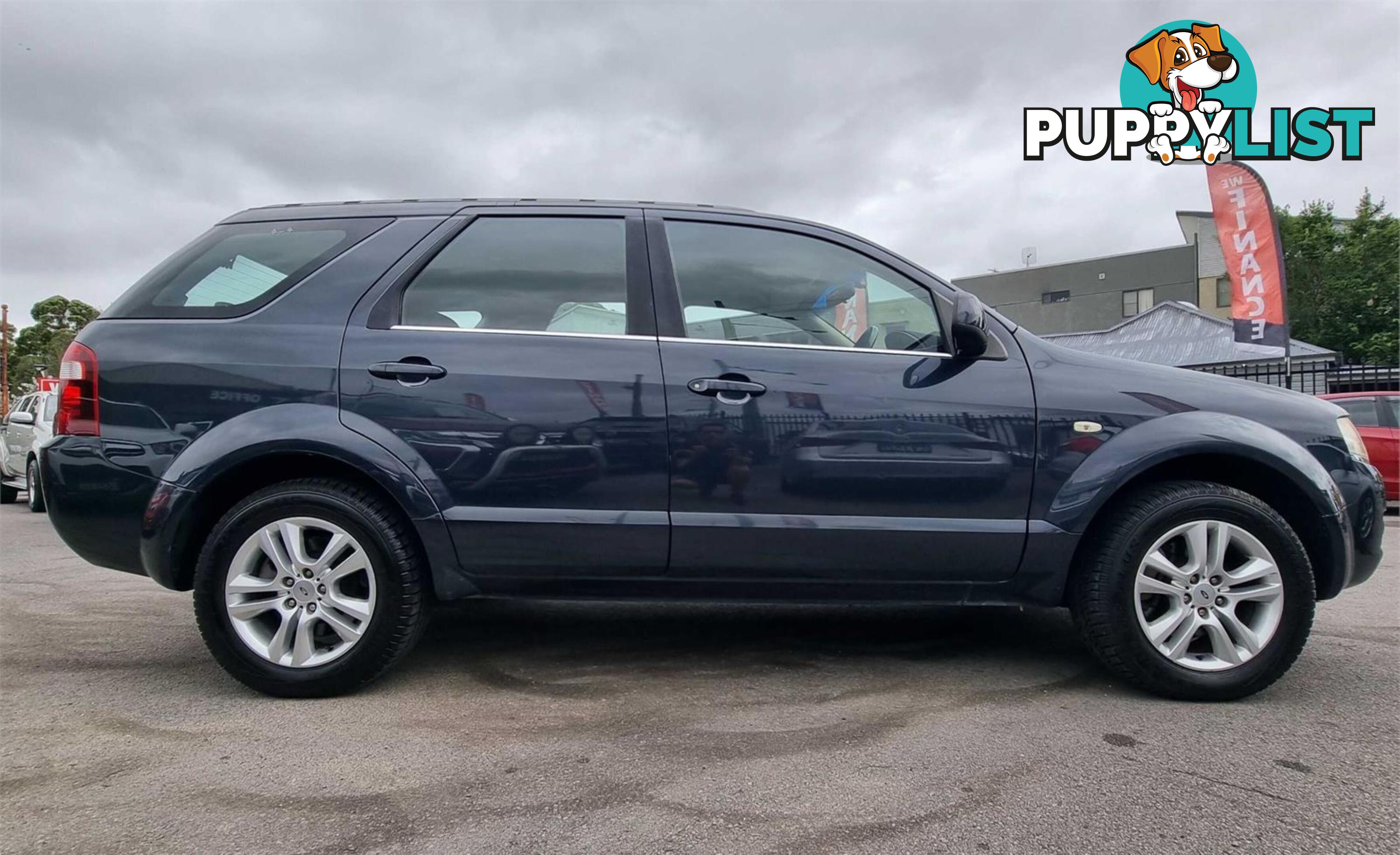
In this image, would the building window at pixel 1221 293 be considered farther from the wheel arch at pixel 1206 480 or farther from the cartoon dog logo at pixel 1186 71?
the wheel arch at pixel 1206 480

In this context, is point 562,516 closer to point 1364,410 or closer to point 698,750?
point 698,750

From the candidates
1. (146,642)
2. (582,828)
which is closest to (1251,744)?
(582,828)

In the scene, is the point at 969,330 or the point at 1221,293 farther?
the point at 1221,293

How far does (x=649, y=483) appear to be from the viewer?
9.61 feet

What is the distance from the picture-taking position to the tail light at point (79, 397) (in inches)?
116

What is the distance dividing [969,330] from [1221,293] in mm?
34460

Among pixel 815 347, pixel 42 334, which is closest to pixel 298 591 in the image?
pixel 815 347

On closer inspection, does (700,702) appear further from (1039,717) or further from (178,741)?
(178,741)

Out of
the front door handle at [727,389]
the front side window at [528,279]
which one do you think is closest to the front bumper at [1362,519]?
the front door handle at [727,389]

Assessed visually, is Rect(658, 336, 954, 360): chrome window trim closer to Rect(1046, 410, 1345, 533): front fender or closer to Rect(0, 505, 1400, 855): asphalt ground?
Rect(1046, 410, 1345, 533): front fender

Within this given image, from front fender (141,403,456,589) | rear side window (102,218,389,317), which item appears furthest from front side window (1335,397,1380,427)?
rear side window (102,218,389,317)

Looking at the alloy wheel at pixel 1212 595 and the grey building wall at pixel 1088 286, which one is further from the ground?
the grey building wall at pixel 1088 286

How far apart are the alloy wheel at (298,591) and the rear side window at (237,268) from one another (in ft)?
2.83

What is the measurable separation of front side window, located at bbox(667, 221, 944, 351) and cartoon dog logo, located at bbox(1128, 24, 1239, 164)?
13.9 metres
